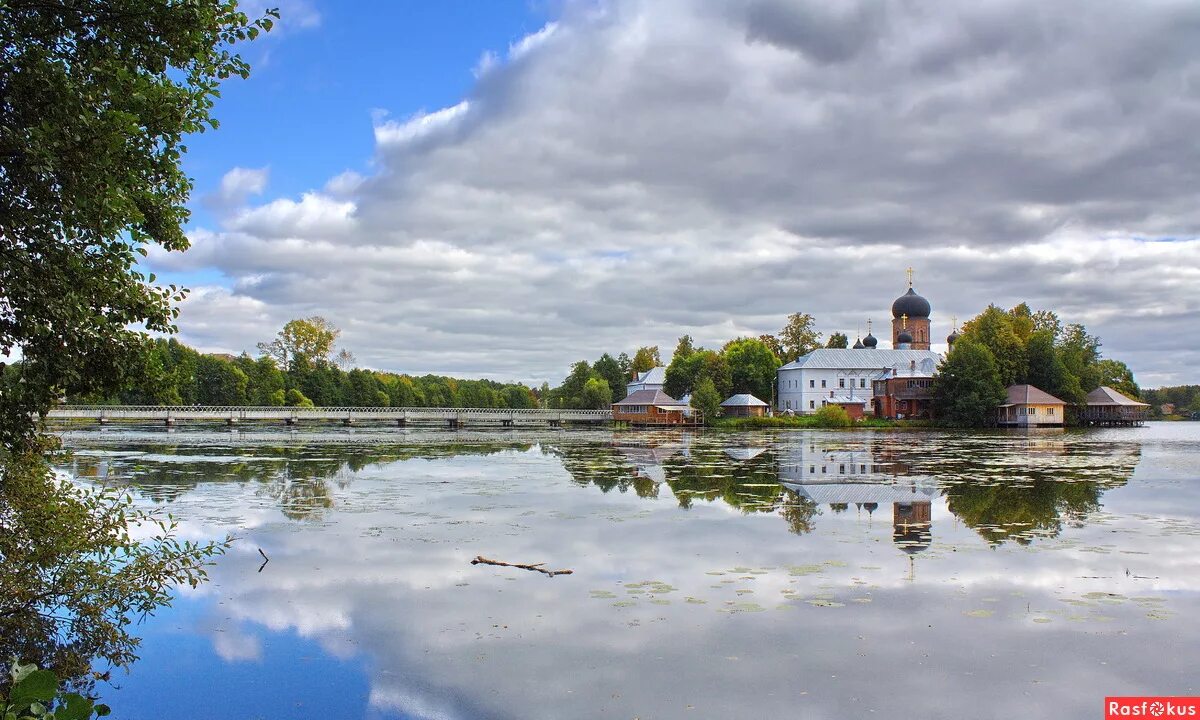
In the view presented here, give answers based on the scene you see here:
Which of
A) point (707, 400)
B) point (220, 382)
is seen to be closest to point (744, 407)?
point (707, 400)

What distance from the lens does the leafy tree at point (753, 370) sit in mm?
85062

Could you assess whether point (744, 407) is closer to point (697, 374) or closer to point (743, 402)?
point (743, 402)

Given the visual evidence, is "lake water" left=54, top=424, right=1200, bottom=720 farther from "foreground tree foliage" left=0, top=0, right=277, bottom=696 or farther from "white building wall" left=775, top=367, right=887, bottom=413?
"white building wall" left=775, top=367, right=887, bottom=413

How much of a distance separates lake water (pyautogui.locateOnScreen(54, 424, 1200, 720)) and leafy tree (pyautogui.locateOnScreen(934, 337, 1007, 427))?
160ft

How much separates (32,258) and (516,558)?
7220 mm

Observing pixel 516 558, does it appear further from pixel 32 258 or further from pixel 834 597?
pixel 32 258

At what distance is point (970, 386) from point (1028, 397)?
4421 mm

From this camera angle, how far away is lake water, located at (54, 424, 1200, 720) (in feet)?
22.5

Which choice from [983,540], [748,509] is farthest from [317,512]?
[983,540]

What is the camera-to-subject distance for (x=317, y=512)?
673 inches

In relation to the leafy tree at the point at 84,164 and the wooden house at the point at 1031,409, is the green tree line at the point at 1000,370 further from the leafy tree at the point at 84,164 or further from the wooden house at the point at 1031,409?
the leafy tree at the point at 84,164

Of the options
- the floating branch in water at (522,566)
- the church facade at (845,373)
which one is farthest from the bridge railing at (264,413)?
the floating branch in water at (522,566)

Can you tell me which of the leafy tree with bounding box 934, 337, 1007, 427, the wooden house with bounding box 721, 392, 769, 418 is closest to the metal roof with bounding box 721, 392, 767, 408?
the wooden house with bounding box 721, 392, 769, 418

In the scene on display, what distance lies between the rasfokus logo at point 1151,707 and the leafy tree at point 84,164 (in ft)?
27.9
